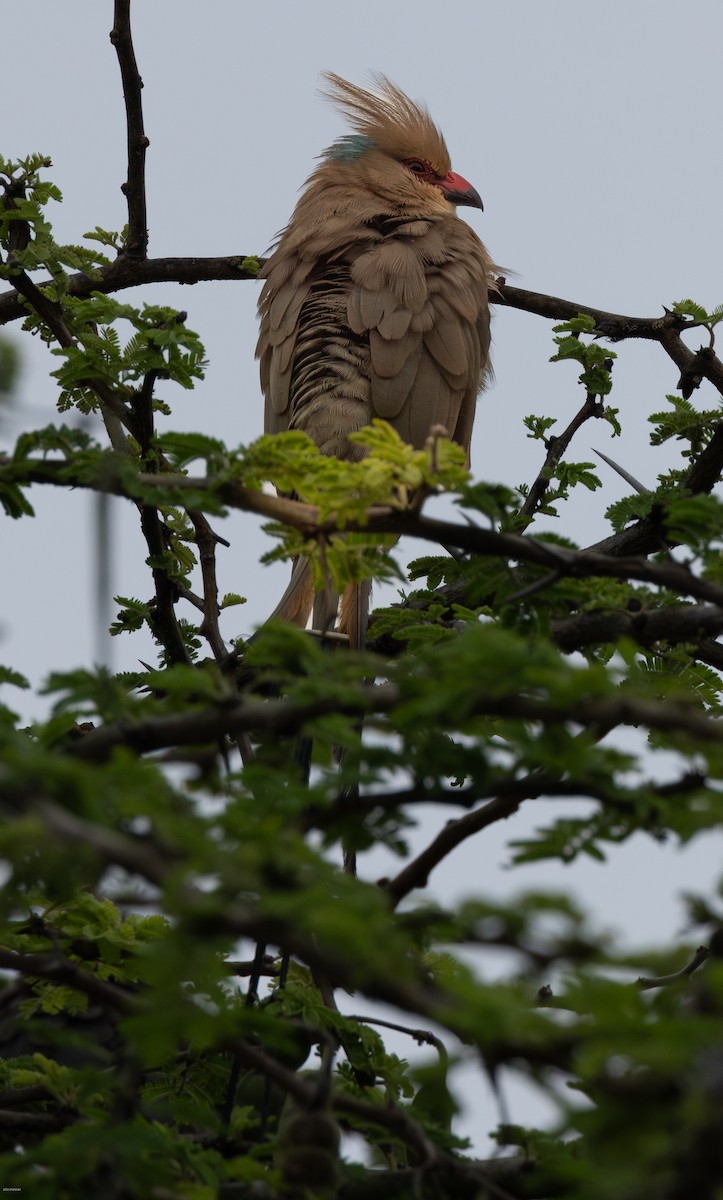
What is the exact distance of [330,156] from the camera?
6383mm

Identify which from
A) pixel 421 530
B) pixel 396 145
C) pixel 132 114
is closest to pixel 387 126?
pixel 396 145

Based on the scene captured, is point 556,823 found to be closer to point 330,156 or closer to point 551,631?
point 551,631

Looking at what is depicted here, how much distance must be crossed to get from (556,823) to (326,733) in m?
0.36

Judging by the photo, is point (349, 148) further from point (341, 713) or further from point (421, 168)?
point (341, 713)

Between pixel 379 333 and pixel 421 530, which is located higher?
pixel 379 333

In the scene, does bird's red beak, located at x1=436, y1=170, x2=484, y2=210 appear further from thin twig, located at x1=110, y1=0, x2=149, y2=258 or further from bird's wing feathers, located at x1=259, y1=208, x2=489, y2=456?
thin twig, located at x1=110, y1=0, x2=149, y2=258

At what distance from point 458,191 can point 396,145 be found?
38cm

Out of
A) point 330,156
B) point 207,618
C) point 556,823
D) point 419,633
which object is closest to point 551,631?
point 419,633

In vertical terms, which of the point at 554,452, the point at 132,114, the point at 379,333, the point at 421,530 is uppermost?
the point at 379,333

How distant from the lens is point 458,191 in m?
6.47

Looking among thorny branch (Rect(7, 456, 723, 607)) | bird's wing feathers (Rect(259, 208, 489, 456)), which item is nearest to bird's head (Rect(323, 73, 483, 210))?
bird's wing feathers (Rect(259, 208, 489, 456))

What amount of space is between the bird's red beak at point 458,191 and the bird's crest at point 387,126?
0.16ft

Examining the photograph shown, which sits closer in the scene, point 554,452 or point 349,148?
point 554,452

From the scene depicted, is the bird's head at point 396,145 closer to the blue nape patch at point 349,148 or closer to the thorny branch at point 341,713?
the blue nape patch at point 349,148
